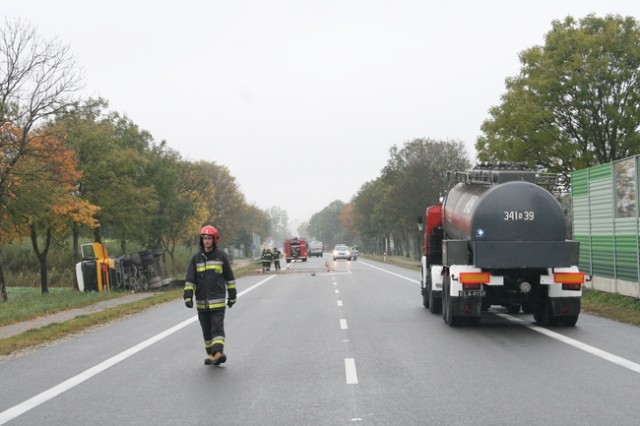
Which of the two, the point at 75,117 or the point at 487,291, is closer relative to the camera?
the point at 487,291

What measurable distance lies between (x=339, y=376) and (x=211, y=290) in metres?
2.27

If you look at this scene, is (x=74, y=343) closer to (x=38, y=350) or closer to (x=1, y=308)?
(x=38, y=350)

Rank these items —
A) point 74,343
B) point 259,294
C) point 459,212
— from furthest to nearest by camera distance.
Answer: point 259,294 → point 459,212 → point 74,343

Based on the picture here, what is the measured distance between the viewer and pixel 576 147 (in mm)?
41562

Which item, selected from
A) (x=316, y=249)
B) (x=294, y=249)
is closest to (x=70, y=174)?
(x=294, y=249)

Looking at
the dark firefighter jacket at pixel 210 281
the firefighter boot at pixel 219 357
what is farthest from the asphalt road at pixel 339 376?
the dark firefighter jacket at pixel 210 281

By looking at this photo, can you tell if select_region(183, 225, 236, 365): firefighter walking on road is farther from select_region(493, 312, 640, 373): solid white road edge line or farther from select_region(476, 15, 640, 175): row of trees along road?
select_region(476, 15, 640, 175): row of trees along road

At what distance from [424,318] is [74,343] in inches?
292

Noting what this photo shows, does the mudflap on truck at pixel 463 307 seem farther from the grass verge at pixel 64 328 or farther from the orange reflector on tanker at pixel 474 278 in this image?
the grass verge at pixel 64 328

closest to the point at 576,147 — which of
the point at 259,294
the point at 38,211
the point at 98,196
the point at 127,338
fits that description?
the point at 259,294

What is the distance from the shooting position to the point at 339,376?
9.88 metres

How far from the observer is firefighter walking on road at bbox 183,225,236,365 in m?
10.9

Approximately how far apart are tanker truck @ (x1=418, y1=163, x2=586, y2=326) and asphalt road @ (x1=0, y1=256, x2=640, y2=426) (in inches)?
22.0

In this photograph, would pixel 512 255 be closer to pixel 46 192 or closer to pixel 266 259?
pixel 46 192
